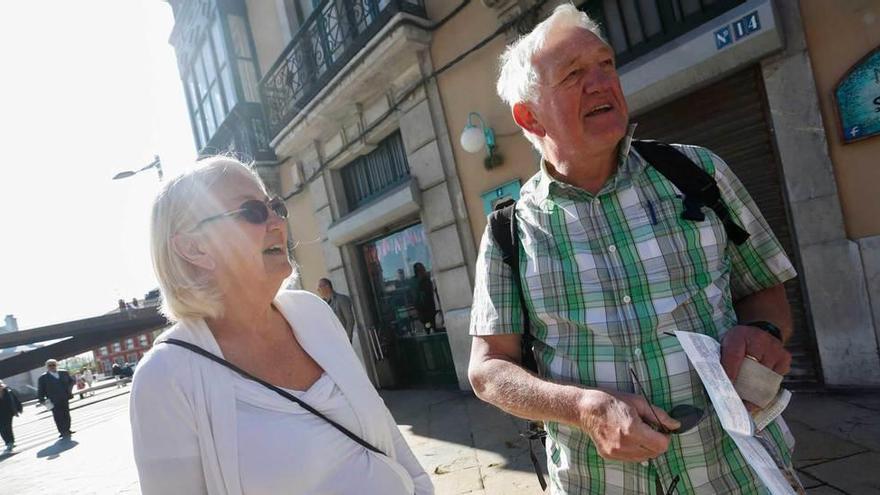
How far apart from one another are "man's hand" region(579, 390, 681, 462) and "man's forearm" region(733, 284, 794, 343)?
53 cm

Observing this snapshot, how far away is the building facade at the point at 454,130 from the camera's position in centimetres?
345

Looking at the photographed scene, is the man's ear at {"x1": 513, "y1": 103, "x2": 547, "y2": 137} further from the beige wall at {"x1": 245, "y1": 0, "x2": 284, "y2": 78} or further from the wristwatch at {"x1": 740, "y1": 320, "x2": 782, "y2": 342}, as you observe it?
the beige wall at {"x1": 245, "y1": 0, "x2": 284, "y2": 78}

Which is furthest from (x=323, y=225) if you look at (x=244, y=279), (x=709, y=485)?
(x=709, y=485)

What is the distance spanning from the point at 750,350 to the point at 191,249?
1.58 metres

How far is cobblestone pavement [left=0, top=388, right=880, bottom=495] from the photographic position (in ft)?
9.13

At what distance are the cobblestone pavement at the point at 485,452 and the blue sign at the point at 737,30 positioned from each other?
2.69 metres

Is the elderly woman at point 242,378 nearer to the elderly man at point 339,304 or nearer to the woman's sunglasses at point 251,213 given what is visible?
the woman's sunglasses at point 251,213

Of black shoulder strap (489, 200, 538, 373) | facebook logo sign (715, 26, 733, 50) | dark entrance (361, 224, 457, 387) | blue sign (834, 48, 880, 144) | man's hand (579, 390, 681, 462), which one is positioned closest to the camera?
man's hand (579, 390, 681, 462)

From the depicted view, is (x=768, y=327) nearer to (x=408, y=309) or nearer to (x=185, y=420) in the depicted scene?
(x=185, y=420)

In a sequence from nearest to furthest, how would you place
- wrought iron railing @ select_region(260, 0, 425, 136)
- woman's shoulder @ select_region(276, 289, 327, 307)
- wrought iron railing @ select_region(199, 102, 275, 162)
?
woman's shoulder @ select_region(276, 289, 327, 307) → wrought iron railing @ select_region(260, 0, 425, 136) → wrought iron railing @ select_region(199, 102, 275, 162)

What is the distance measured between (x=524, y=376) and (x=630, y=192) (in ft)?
1.98

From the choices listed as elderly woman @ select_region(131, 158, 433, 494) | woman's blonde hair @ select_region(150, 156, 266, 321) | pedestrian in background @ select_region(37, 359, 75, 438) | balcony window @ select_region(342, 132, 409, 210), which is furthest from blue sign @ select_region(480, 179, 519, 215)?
pedestrian in background @ select_region(37, 359, 75, 438)

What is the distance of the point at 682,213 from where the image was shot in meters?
1.34

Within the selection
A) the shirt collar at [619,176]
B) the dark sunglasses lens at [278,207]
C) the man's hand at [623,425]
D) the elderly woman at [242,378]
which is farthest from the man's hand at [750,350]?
the dark sunglasses lens at [278,207]
